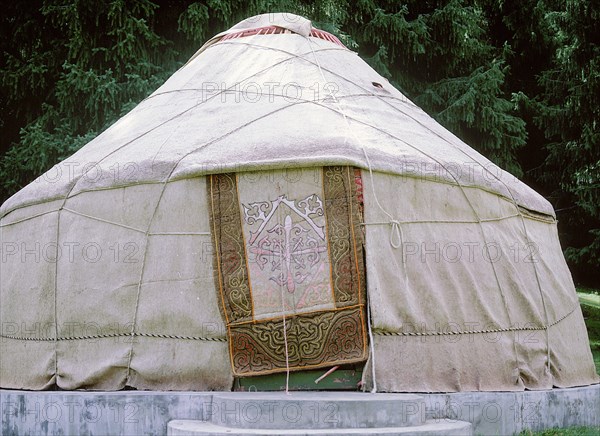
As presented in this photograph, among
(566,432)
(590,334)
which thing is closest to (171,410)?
(566,432)

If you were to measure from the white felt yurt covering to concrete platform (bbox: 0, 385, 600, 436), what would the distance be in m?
0.22

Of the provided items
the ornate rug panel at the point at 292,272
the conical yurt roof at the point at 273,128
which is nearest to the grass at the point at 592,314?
the conical yurt roof at the point at 273,128

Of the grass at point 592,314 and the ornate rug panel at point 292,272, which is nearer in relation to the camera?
the ornate rug panel at point 292,272

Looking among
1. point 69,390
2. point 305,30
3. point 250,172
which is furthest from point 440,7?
point 69,390

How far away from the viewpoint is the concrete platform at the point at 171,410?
5254 mm

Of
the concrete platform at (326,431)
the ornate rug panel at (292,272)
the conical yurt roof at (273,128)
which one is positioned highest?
the conical yurt roof at (273,128)

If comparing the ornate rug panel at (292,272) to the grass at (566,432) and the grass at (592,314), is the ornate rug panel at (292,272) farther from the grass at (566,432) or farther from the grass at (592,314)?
the grass at (592,314)

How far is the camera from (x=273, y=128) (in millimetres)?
6043

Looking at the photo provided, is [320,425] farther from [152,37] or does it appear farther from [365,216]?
[152,37]

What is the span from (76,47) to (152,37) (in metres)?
0.84

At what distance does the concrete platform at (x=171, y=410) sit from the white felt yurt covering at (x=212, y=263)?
0.22m

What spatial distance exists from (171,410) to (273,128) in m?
1.89

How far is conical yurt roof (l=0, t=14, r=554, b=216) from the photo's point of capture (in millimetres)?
5809

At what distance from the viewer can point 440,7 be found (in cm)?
1248
